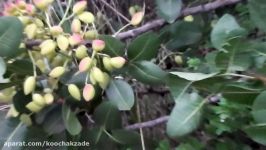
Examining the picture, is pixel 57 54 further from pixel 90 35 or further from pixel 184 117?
pixel 184 117

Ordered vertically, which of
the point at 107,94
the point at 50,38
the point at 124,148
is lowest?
the point at 124,148

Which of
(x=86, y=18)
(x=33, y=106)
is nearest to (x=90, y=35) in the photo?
(x=86, y=18)

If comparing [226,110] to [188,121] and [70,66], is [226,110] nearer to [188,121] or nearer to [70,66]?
[188,121]

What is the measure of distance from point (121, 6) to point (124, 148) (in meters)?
0.40

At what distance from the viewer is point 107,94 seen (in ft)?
2.25

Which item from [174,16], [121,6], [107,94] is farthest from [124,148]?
[121,6]

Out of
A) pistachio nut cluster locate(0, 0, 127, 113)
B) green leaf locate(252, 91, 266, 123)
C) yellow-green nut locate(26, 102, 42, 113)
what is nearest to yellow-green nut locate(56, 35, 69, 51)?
pistachio nut cluster locate(0, 0, 127, 113)

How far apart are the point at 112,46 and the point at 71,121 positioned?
133 millimetres

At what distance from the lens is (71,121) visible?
2.25 feet

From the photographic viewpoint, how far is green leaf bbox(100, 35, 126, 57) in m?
0.64

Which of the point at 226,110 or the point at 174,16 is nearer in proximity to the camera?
the point at 226,110

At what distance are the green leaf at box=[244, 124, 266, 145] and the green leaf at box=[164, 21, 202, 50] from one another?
0.27 meters

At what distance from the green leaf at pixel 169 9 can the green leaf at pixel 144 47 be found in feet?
0.19

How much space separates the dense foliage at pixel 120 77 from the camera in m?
0.58
